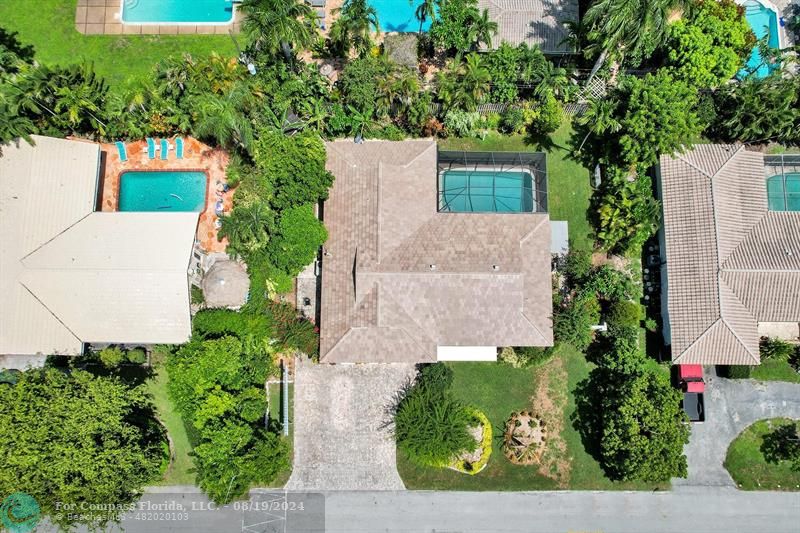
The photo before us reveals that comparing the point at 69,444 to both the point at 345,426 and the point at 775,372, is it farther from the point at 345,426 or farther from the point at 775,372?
the point at 775,372

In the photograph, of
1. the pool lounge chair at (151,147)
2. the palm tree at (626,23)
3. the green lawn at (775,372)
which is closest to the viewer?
the palm tree at (626,23)

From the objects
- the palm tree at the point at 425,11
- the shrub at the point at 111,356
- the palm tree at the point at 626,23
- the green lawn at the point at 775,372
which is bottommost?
the green lawn at the point at 775,372

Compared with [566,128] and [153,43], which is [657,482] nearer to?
[566,128]

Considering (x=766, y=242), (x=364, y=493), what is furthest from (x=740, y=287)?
(x=364, y=493)

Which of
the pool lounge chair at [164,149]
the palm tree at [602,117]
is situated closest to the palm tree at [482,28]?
the palm tree at [602,117]

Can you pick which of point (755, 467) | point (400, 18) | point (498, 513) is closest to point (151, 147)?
point (400, 18)

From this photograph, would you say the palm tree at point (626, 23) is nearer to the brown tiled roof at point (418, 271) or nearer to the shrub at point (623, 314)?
the brown tiled roof at point (418, 271)
